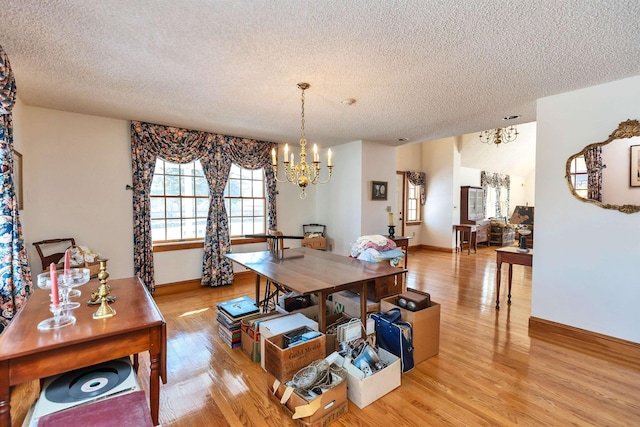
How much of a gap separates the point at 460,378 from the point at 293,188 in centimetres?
429

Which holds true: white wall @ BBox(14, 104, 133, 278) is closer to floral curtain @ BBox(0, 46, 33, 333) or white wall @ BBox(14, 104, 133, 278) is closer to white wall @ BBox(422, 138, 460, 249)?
floral curtain @ BBox(0, 46, 33, 333)

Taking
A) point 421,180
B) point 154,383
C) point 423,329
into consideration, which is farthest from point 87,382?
point 421,180

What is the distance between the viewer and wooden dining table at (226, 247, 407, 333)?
7.27ft

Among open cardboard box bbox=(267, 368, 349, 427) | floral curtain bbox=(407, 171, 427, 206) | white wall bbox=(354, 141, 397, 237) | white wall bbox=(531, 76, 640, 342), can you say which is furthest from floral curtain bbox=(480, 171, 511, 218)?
open cardboard box bbox=(267, 368, 349, 427)

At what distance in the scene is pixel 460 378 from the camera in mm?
2297

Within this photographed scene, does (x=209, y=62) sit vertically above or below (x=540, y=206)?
above

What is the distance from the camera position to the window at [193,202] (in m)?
4.56

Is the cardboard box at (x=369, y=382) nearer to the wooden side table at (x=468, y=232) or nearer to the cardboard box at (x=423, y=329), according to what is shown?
the cardboard box at (x=423, y=329)

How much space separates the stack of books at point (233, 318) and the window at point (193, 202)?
2.11 metres

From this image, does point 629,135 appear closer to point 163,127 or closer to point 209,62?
point 209,62

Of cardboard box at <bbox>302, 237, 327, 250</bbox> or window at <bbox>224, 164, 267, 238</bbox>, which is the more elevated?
window at <bbox>224, 164, 267, 238</bbox>

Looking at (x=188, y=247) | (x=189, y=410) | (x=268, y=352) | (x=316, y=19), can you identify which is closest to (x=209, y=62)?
(x=316, y=19)

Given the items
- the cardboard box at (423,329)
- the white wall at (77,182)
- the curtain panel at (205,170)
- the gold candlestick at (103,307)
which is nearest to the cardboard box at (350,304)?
the cardboard box at (423,329)

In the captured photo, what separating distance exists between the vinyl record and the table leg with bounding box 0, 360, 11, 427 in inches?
5.7
